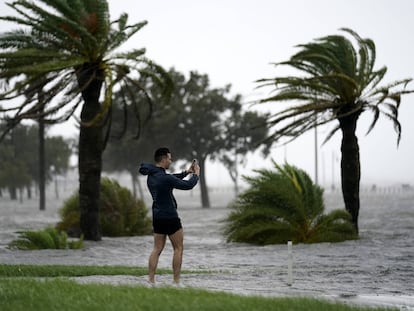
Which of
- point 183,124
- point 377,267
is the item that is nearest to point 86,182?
point 377,267

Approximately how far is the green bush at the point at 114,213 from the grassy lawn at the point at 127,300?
1471cm

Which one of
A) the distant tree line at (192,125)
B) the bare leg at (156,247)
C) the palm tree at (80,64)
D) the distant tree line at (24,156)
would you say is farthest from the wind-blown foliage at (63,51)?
the distant tree line at (24,156)

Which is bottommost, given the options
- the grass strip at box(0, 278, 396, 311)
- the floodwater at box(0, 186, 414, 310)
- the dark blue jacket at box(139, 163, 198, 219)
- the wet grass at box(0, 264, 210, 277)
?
the floodwater at box(0, 186, 414, 310)

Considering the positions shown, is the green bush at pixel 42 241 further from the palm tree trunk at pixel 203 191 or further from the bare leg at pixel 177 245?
the palm tree trunk at pixel 203 191

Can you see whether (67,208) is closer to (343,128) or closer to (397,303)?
(343,128)

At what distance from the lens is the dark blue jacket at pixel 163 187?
9.33m

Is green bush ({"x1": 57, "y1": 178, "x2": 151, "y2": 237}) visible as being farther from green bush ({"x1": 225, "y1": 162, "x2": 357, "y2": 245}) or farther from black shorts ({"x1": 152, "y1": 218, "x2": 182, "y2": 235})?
black shorts ({"x1": 152, "y1": 218, "x2": 182, "y2": 235})

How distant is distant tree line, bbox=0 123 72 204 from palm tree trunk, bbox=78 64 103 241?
57084 millimetres

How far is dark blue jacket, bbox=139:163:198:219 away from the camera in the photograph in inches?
367

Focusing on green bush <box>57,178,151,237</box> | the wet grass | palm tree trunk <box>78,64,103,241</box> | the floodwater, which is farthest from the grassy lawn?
green bush <box>57,178,151,237</box>

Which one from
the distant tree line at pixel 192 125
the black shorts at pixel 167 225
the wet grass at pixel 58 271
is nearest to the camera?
the black shorts at pixel 167 225

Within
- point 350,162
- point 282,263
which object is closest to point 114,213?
point 350,162

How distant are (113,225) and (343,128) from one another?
8.24 meters

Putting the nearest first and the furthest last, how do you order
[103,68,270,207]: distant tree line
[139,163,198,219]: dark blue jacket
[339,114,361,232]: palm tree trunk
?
[139,163,198,219]: dark blue jacket < [339,114,361,232]: palm tree trunk < [103,68,270,207]: distant tree line
